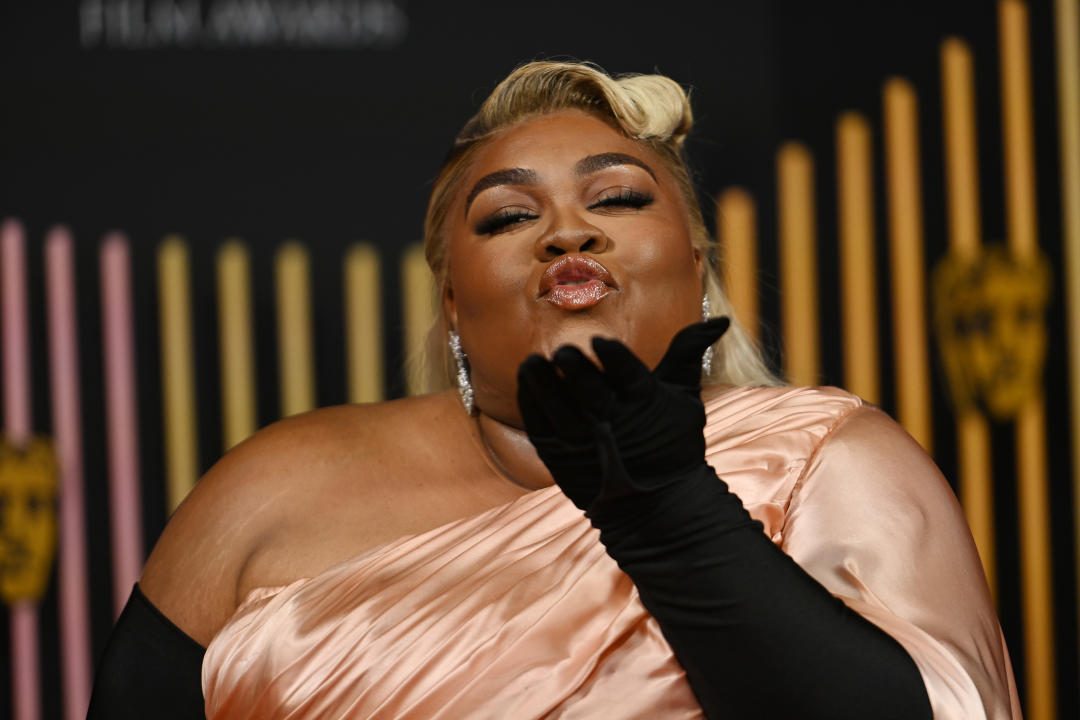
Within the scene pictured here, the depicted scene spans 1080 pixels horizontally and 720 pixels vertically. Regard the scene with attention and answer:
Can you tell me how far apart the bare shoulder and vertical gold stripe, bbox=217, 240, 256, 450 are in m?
1.11

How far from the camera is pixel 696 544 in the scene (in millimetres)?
757

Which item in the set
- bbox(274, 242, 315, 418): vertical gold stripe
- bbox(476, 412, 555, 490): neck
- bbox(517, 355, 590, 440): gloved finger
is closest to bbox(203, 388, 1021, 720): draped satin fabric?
bbox(476, 412, 555, 490): neck

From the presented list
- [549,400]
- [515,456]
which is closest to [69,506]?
[515,456]

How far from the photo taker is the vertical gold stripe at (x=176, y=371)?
7.30 feet

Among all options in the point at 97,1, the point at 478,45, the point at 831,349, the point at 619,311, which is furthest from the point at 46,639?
the point at 619,311

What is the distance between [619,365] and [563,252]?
1.05ft

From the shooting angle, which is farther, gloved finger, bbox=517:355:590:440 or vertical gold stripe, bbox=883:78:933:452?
vertical gold stripe, bbox=883:78:933:452

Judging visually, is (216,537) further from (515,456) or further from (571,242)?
(571,242)

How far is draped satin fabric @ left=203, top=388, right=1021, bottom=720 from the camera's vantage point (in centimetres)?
87

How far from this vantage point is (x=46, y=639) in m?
2.20

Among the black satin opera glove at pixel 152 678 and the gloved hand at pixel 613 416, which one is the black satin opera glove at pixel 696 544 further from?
the black satin opera glove at pixel 152 678

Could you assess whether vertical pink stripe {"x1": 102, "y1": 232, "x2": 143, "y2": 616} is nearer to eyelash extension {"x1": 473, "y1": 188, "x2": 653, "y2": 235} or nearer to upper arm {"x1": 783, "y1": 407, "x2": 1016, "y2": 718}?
eyelash extension {"x1": 473, "y1": 188, "x2": 653, "y2": 235}

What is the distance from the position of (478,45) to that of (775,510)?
1.40 metres

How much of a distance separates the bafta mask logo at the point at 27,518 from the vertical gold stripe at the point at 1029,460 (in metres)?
1.61
